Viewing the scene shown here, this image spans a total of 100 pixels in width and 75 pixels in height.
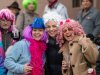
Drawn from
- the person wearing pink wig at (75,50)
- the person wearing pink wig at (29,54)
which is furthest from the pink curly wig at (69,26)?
the person wearing pink wig at (29,54)

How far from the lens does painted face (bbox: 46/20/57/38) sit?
6106 mm

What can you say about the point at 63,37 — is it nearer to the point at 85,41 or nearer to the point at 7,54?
the point at 85,41

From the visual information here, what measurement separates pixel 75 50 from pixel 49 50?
2.04ft

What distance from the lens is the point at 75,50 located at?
18.7 ft

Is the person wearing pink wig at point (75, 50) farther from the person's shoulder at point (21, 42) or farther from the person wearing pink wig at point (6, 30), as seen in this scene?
the person wearing pink wig at point (6, 30)

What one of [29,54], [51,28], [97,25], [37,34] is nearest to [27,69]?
[29,54]

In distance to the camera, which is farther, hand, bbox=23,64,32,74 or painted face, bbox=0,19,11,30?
painted face, bbox=0,19,11,30

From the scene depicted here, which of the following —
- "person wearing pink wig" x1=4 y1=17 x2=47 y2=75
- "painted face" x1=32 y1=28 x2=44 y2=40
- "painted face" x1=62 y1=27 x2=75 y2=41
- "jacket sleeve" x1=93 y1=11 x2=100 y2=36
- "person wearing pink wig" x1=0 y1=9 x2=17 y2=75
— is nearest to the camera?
"painted face" x1=62 y1=27 x2=75 y2=41

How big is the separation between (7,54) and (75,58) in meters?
1.04

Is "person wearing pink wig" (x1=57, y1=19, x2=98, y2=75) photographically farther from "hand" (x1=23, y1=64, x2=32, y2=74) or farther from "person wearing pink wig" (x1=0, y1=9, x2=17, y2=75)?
"person wearing pink wig" (x1=0, y1=9, x2=17, y2=75)

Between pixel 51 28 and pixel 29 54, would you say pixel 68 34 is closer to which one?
pixel 51 28

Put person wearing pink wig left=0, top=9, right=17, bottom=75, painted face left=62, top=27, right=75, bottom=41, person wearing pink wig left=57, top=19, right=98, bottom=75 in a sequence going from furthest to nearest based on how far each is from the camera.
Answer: person wearing pink wig left=0, top=9, right=17, bottom=75 → painted face left=62, top=27, right=75, bottom=41 → person wearing pink wig left=57, top=19, right=98, bottom=75

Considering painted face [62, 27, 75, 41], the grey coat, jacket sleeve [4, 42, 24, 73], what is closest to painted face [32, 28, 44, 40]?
jacket sleeve [4, 42, 24, 73]

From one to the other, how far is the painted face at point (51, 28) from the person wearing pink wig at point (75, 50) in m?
0.15
